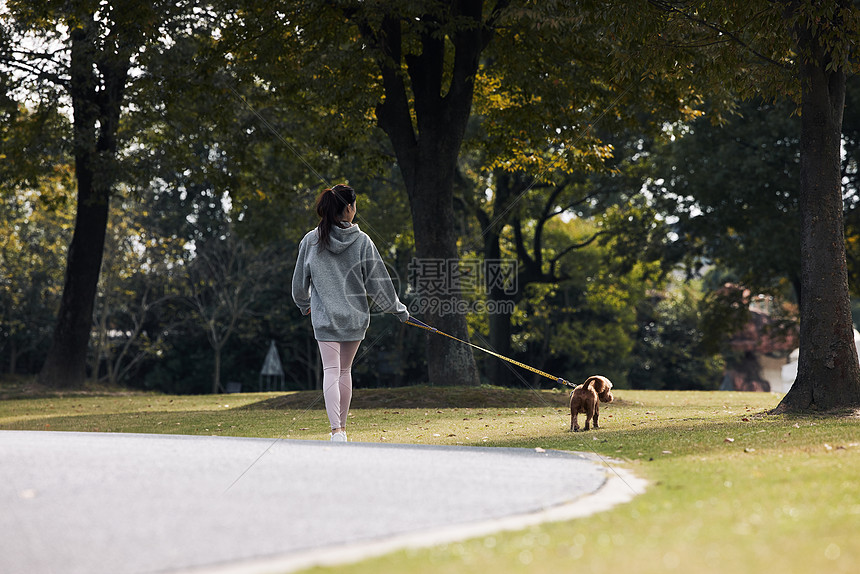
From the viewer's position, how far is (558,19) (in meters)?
13.7

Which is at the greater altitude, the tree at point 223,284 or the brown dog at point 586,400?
the tree at point 223,284

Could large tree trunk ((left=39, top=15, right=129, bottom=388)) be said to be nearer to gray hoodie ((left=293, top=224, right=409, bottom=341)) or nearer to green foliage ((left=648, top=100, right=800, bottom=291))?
gray hoodie ((left=293, top=224, right=409, bottom=341))

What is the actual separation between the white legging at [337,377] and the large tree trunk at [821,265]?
5.30m

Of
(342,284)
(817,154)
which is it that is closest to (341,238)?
(342,284)

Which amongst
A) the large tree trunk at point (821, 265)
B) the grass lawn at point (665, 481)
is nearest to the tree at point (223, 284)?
the grass lawn at point (665, 481)

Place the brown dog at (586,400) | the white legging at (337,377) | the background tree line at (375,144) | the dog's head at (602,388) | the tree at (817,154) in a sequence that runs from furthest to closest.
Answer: the background tree line at (375,144), the tree at (817,154), the dog's head at (602,388), the brown dog at (586,400), the white legging at (337,377)

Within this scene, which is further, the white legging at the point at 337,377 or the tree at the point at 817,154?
the tree at the point at 817,154

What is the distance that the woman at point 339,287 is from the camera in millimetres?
7594

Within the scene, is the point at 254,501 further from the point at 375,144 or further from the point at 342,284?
the point at 375,144

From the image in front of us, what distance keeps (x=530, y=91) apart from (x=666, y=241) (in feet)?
49.5

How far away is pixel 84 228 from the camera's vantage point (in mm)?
21297

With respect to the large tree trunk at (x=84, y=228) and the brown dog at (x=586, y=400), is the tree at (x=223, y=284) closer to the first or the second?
the large tree trunk at (x=84, y=228)

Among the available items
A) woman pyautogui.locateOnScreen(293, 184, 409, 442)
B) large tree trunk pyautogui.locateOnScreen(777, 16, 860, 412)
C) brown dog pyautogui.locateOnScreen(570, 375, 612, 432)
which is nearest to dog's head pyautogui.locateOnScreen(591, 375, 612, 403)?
brown dog pyautogui.locateOnScreen(570, 375, 612, 432)

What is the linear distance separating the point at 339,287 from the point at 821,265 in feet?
18.8
